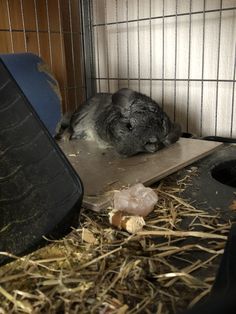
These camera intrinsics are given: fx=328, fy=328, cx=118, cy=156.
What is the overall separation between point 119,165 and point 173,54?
88 cm

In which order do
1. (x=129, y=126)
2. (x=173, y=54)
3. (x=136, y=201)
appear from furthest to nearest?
(x=173, y=54) < (x=129, y=126) < (x=136, y=201)

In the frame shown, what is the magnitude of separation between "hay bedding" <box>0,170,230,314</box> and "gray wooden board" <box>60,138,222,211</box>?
17cm

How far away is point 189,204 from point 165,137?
531 mm

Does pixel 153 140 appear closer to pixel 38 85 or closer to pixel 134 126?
pixel 134 126

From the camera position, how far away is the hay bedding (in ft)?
1.90

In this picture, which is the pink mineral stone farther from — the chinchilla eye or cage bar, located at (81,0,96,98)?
cage bar, located at (81,0,96,98)

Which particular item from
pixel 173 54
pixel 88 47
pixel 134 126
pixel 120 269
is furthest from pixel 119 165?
pixel 88 47

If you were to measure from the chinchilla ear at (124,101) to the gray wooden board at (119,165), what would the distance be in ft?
0.63

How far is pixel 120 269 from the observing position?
66cm

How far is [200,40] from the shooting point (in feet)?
5.61

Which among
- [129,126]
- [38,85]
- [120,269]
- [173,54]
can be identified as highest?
[173,54]

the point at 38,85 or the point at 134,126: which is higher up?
the point at 38,85

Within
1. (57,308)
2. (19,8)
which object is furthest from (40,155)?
(19,8)

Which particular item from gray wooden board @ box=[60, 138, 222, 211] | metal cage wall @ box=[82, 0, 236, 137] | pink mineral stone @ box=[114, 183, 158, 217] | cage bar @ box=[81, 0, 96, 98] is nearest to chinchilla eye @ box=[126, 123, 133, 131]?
gray wooden board @ box=[60, 138, 222, 211]
